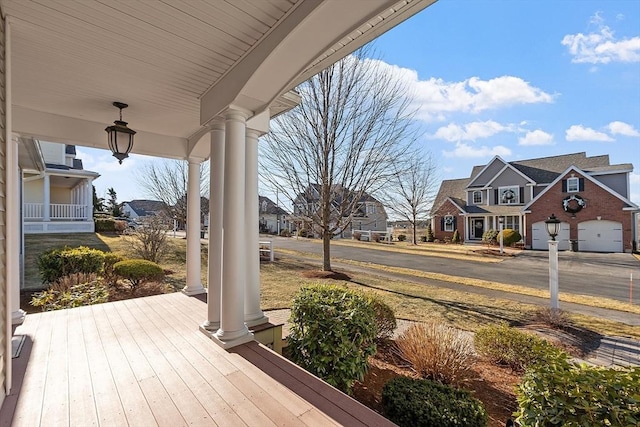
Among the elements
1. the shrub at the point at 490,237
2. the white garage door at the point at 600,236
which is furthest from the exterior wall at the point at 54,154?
the white garage door at the point at 600,236

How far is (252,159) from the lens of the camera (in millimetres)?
3783

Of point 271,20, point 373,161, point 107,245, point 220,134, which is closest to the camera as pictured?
point 271,20

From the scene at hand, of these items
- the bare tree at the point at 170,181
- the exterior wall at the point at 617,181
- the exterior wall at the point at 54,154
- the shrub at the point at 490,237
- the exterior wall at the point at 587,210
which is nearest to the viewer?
the bare tree at the point at 170,181

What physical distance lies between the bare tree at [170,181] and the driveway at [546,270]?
9382 mm

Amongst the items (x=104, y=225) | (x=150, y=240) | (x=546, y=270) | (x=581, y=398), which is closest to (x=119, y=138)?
(x=581, y=398)

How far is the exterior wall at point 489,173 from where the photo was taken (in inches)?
966

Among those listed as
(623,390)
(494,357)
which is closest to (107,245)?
(494,357)

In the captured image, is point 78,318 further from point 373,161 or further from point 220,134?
point 373,161

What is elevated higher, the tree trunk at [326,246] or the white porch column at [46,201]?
the white porch column at [46,201]

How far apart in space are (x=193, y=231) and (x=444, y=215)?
2405cm

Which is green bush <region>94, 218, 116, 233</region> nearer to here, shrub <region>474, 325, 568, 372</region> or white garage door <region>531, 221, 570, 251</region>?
shrub <region>474, 325, 568, 372</region>

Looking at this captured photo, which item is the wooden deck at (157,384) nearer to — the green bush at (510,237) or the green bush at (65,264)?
the green bush at (65,264)

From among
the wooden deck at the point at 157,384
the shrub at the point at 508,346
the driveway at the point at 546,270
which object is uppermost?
the wooden deck at the point at 157,384

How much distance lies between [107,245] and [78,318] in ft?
35.5
